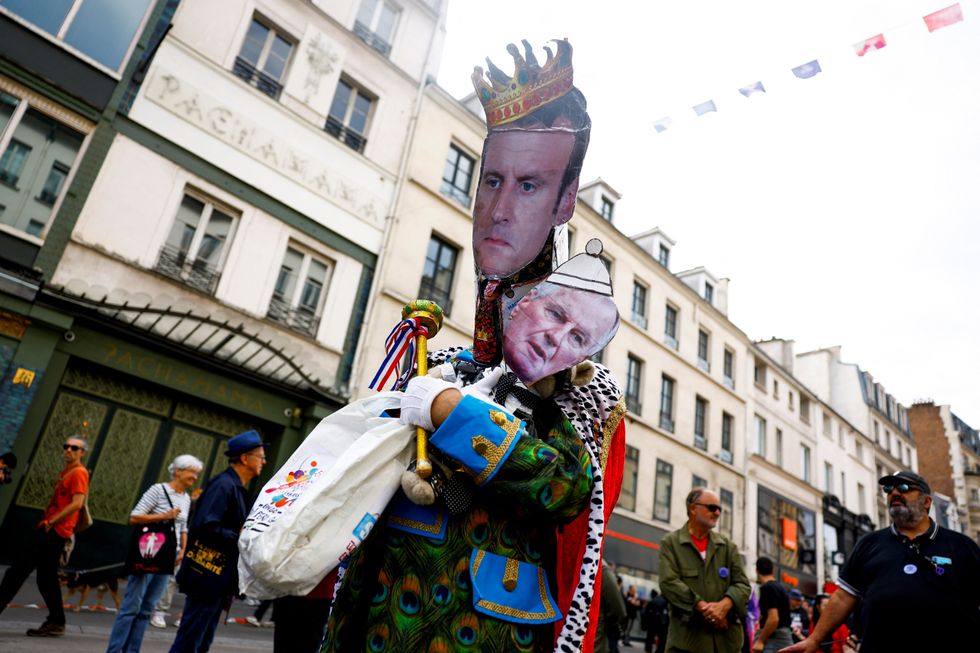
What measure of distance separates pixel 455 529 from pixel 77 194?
1120 centimetres

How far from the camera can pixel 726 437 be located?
25469 mm

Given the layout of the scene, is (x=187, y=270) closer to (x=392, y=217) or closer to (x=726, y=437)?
(x=392, y=217)

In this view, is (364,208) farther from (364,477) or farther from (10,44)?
(364,477)

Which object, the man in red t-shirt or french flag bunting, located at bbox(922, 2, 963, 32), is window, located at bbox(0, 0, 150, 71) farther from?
french flag bunting, located at bbox(922, 2, 963, 32)

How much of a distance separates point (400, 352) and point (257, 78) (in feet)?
42.2

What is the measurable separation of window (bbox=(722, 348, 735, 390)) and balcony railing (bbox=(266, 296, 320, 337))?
741 inches

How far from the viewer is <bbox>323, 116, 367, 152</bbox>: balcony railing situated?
14031mm

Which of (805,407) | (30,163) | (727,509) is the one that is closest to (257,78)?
(30,163)

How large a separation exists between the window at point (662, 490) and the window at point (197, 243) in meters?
15.6

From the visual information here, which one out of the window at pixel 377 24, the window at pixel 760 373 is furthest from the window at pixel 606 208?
the window at pixel 760 373

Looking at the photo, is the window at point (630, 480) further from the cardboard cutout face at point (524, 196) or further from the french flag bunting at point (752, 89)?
the cardboard cutout face at point (524, 196)

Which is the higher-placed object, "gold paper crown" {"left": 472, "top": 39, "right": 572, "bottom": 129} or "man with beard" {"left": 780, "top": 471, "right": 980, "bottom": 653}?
"gold paper crown" {"left": 472, "top": 39, "right": 572, "bottom": 129}

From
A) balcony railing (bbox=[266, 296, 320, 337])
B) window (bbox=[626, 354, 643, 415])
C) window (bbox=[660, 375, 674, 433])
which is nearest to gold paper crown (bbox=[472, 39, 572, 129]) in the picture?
balcony railing (bbox=[266, 296, 320, 337])

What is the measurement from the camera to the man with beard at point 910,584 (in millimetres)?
3689
